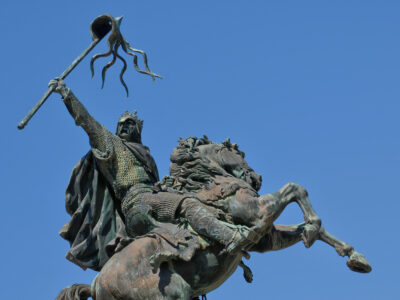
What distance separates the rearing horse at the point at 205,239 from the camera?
571 inches

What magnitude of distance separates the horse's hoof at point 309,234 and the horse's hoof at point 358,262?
60cm

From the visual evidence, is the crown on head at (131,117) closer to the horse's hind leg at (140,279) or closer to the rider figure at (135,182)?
the rider figure at (135,182)

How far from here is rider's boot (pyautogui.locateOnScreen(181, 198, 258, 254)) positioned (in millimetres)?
14578

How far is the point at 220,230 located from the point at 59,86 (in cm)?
337

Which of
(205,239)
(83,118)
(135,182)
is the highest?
(83,118)

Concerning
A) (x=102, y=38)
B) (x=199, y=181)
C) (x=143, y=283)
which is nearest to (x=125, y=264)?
(x=143, y=283)

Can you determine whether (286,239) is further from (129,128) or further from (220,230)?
(129,128)

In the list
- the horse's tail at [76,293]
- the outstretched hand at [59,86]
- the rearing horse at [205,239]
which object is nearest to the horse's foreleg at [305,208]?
the rearing horse at [205,239]

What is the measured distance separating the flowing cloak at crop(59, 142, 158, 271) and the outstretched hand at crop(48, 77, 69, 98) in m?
1.08

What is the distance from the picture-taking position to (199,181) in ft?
51.1

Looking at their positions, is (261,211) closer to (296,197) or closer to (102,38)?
(296,197)

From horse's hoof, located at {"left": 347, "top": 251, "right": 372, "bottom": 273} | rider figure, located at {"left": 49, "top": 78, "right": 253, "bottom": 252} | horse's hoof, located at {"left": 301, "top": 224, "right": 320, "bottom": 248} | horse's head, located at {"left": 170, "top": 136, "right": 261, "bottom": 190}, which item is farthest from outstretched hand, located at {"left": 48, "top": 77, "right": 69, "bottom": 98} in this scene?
horse's hoof, located at {"left": 347, "top": 251, "right": 372, "bottom": 273}

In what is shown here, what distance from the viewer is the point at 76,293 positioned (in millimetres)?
15148

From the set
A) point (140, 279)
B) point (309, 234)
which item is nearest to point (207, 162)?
point (309, 234)
